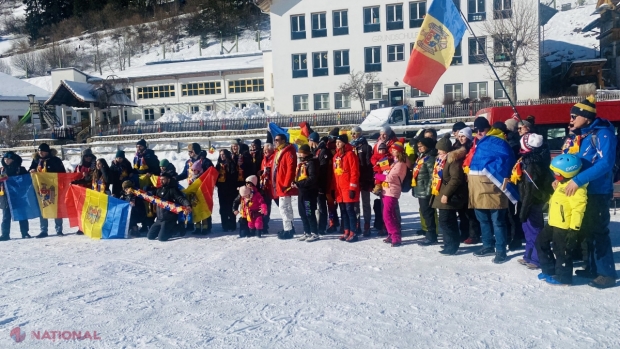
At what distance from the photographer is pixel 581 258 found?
6.09 metres

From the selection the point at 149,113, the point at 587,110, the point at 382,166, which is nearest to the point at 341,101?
the point at 149,113

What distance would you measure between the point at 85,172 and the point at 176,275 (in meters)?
4.59

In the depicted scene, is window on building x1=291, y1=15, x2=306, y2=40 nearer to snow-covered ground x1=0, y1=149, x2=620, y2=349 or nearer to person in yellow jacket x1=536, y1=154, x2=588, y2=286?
snow-covered ground x1=0, y1=149, x2=620, y2=349

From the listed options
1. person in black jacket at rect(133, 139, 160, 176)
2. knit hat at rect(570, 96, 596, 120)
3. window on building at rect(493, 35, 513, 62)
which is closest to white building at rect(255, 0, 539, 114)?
window on building at rect(493, 35, 513, 62)

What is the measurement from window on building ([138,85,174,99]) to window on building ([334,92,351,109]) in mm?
17564

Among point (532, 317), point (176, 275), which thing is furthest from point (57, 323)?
point (532, 317)

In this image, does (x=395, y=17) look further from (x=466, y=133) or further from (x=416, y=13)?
(x=466, y=133)

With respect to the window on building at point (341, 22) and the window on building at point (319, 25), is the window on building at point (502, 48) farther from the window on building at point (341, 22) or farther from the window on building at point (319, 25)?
the window on building at point (319, 25)

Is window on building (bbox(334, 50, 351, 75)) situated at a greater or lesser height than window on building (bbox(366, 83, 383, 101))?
greater

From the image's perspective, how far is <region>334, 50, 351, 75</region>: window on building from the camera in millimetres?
41597

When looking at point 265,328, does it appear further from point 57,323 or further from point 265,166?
point 265,166

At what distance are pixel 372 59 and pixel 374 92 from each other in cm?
273

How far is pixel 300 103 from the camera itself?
141 ft

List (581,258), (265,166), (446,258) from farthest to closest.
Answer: (265,166), (446,258), (581,258)
